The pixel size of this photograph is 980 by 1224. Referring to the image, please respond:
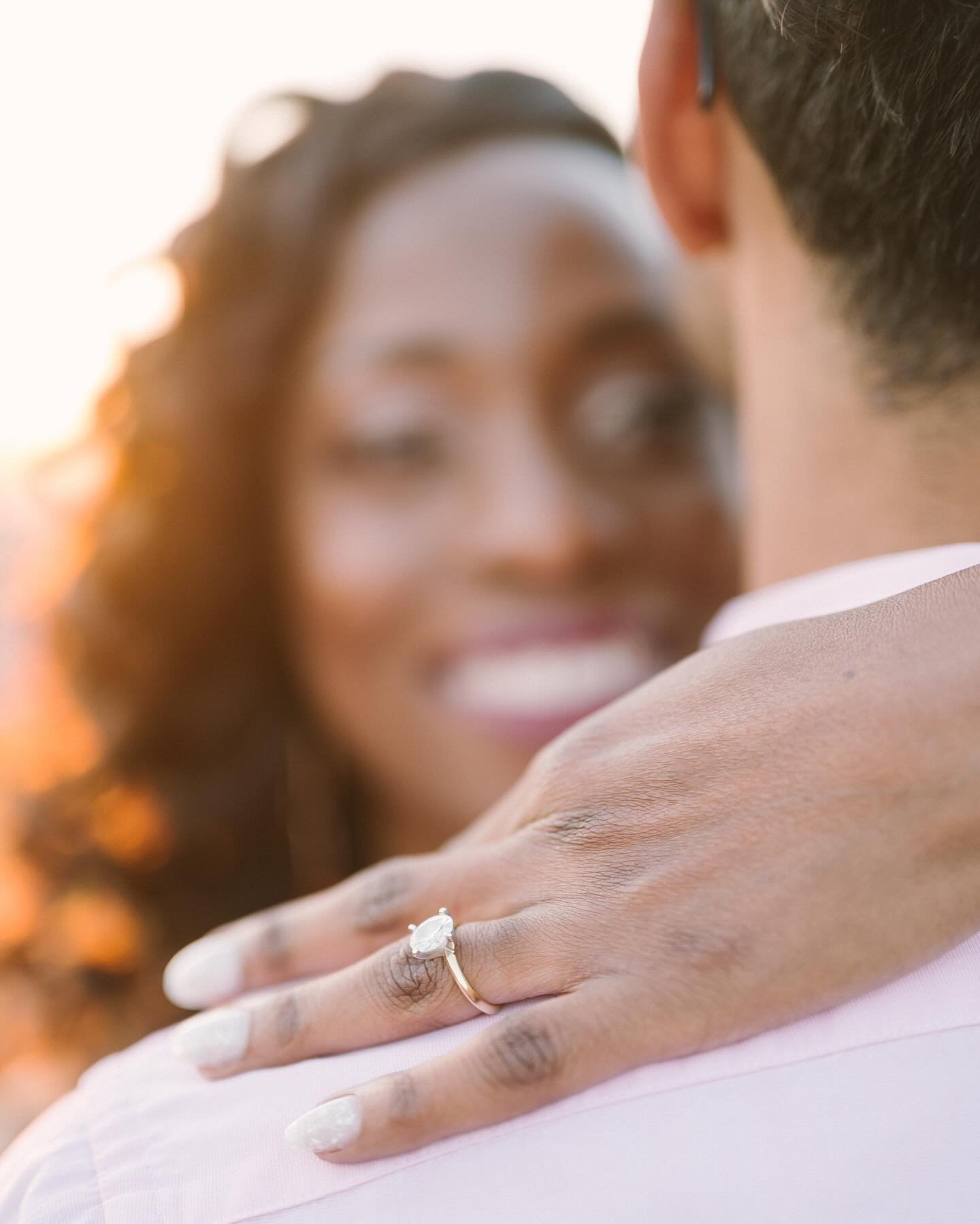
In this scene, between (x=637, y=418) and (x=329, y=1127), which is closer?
(x=329, y=1127)

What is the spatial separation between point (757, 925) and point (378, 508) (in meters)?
1.72

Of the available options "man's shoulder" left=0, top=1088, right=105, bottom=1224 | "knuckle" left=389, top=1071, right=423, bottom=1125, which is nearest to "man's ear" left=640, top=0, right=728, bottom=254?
"knuckle" left=389, top=1071, right=423, bottom=1125

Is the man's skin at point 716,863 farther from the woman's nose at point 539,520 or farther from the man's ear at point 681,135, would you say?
the woman's nose at point 539,520

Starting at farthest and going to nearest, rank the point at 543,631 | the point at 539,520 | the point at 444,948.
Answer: the point at 543,631 < the point at 539,520 < the point at 444,948

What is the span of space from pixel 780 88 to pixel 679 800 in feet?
2.01

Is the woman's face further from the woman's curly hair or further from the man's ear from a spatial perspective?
the man's ear

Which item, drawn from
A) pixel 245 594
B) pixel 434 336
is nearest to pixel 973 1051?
pixel 434 336

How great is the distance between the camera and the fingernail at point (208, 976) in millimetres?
1017

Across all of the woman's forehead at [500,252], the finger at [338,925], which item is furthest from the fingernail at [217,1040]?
the woman's forehead at [500,252]

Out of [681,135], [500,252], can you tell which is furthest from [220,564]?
[681,135]

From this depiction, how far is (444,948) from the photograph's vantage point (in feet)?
2.71

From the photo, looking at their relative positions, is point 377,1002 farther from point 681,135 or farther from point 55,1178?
point 681,135

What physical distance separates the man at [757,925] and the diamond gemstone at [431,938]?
0.04ft

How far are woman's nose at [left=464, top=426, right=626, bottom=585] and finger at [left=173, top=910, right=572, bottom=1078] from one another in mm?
1425
